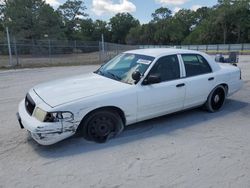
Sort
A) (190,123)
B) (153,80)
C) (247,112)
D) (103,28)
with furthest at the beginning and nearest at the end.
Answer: (103,28)
(247,112)
(190,123)
(153,80)

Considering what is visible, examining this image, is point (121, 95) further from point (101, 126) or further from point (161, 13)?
point (161, 13)

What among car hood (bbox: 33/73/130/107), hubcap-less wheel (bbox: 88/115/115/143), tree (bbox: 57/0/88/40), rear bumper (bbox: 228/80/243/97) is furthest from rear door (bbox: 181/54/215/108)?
tree (bbox: 57/0/88/40)

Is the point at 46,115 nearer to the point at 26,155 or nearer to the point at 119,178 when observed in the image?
the point at 26,155

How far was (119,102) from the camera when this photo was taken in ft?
14.2

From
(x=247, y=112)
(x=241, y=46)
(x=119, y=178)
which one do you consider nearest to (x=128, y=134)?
(x=119, y=178)

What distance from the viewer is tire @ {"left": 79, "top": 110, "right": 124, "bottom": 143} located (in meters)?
4.20

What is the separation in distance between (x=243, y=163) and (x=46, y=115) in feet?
9.23

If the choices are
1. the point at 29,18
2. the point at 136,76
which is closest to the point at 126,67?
the point at 136,76

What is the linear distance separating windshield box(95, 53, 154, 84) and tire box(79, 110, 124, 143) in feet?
2.35

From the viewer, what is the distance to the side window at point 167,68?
4898 mm

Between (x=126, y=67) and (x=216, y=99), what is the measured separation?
89.2 inches

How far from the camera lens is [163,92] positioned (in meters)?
4.80

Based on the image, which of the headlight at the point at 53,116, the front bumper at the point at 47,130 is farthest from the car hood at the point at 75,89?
the front bumper at the point at 47,130

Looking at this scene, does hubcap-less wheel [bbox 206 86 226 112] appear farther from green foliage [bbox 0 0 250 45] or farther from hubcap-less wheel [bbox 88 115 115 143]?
green foliage [bbox 0 0 250 45]
